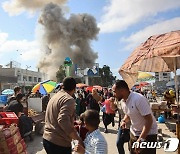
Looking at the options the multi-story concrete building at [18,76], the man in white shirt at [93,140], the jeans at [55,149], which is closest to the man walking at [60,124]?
the jeans at [55,149]

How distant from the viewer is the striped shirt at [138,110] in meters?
3.41

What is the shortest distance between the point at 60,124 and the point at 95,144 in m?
0.71

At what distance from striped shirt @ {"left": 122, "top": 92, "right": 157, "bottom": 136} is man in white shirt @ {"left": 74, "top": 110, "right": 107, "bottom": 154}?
69cm

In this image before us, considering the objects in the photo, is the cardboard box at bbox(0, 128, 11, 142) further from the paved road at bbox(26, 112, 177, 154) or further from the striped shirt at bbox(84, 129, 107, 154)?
the paved road at bbox(26, 112, 177, 154)

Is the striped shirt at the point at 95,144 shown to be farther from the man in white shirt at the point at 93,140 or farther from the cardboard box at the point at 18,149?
the cardboard box at the point at 18,149

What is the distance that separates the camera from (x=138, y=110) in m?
3.47

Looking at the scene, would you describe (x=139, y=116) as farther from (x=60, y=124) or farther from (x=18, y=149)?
(x=18, y=149)

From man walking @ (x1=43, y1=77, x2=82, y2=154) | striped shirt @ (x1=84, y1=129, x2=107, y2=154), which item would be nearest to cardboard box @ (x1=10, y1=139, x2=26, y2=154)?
man walking @ (x1=43, y1=77, x2=82, y2=154)

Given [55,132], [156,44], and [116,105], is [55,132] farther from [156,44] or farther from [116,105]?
[116,105]

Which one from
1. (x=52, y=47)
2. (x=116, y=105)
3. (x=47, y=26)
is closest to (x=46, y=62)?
(x=52, y=47)

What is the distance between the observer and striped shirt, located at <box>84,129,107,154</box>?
273cm

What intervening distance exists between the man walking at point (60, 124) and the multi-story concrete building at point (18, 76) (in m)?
44.7

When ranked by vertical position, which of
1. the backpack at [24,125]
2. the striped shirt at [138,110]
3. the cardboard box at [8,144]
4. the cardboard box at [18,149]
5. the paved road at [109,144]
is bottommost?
the paved road at [109,144]

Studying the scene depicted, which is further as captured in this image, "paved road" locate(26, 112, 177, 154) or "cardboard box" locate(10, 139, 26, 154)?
"paved road" locate(26, 112, 177, 154)
